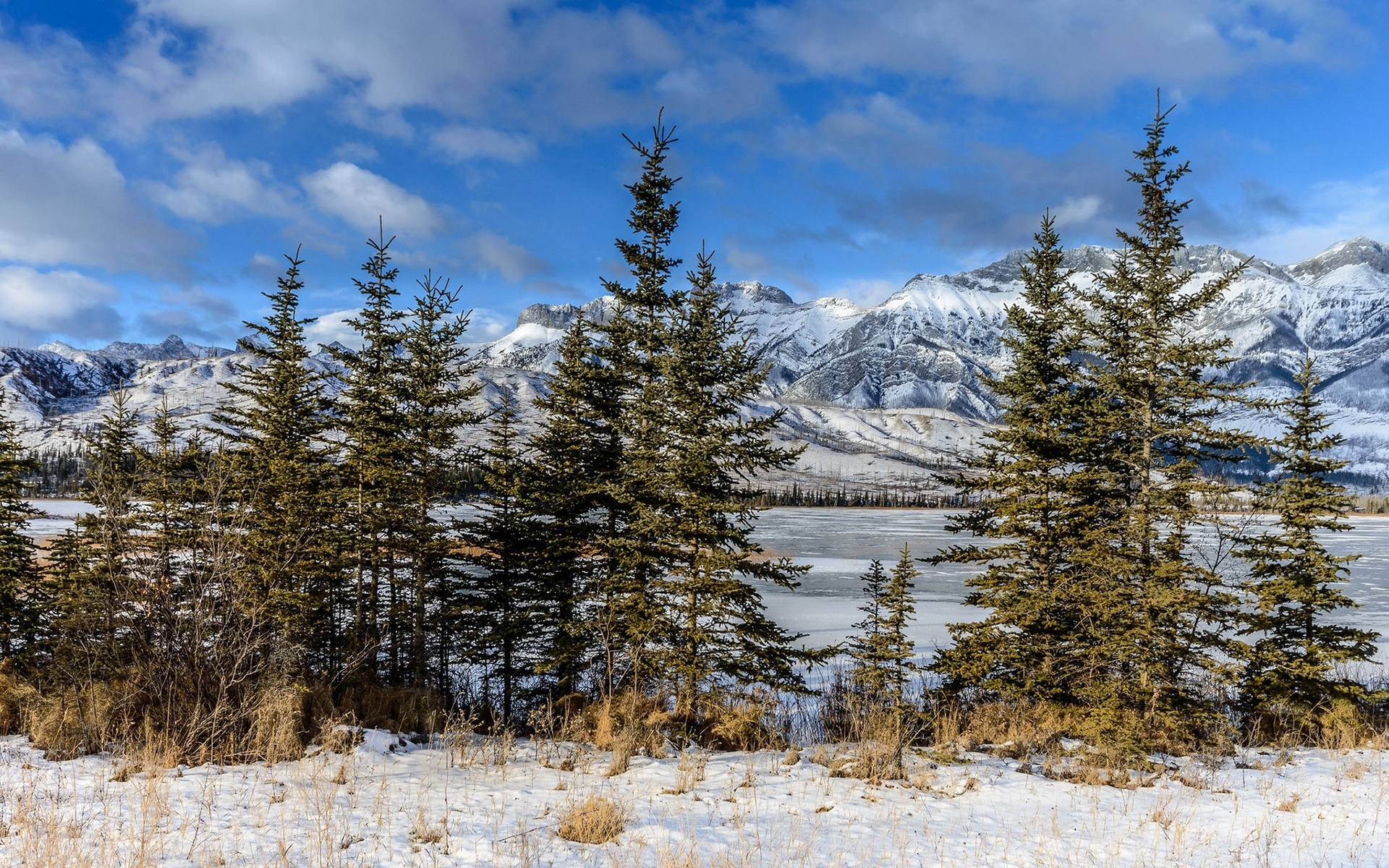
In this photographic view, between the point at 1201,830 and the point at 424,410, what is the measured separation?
55.7 ft

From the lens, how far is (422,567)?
17.7 meters

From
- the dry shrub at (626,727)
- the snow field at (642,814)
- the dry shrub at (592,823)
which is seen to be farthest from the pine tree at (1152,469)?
the dry shrub at (592,823)

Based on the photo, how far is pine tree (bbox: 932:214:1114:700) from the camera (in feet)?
47.2

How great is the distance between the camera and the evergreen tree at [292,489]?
49.2ft

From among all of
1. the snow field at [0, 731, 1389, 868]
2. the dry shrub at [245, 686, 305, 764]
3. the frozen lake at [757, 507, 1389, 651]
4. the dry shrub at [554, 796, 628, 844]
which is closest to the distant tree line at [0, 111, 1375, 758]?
the dry shrub at [245, 686, 305, 764]

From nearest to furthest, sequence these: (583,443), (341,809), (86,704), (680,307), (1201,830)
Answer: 1. (341,809)
2. (1201,830)
3. (86,704)
4. (680,307)
5. (583,443)

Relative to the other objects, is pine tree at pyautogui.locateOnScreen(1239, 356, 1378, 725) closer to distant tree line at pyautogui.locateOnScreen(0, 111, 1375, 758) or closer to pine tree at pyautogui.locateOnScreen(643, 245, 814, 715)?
distant tree line at pyautogui.locateOnScreen(0, 111, 1375, 758)

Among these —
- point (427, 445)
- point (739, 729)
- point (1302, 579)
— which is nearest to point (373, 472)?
point (427, 445)

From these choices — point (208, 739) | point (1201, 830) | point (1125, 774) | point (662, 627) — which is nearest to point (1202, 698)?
point (1125, 774)

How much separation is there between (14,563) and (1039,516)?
25.0 meters

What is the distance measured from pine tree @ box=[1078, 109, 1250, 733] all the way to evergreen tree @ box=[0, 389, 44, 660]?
966 inches

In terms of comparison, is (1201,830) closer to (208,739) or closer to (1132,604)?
(1132,604)

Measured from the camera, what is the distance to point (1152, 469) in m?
14.0

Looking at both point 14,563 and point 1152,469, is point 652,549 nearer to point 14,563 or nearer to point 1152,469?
point 1152,469
